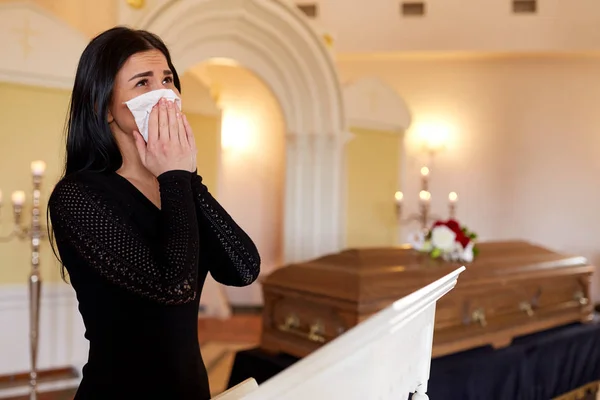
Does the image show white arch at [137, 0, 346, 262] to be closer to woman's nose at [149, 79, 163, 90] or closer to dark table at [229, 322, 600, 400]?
dark table at [229, 322, 600, 400]

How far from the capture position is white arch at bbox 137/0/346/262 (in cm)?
519

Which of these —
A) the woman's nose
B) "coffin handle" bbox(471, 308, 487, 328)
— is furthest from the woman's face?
"coffin handle" bbox(471, 308, 487, 328)

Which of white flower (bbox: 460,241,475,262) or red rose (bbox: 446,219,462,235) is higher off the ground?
red rose (bbox: 446,219,462,235)

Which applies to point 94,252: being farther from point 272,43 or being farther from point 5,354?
point 272,43

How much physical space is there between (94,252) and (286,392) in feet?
1.90

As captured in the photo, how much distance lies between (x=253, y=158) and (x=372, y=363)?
737 cm

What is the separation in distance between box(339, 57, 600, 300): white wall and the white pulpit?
711 cm

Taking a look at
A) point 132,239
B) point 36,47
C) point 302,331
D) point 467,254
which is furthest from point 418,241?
point 36,47

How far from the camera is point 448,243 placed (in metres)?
3.34

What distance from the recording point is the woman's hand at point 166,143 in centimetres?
113

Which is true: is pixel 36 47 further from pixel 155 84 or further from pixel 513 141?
pixel 513 141

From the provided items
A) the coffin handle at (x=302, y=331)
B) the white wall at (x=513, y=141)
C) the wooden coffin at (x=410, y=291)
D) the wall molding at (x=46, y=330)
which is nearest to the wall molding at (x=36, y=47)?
the wall molding at (x=46, y=330)

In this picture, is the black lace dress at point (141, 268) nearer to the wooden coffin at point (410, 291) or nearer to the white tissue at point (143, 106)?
the white tissue at point (143, 106)

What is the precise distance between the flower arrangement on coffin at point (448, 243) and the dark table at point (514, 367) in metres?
0.54
